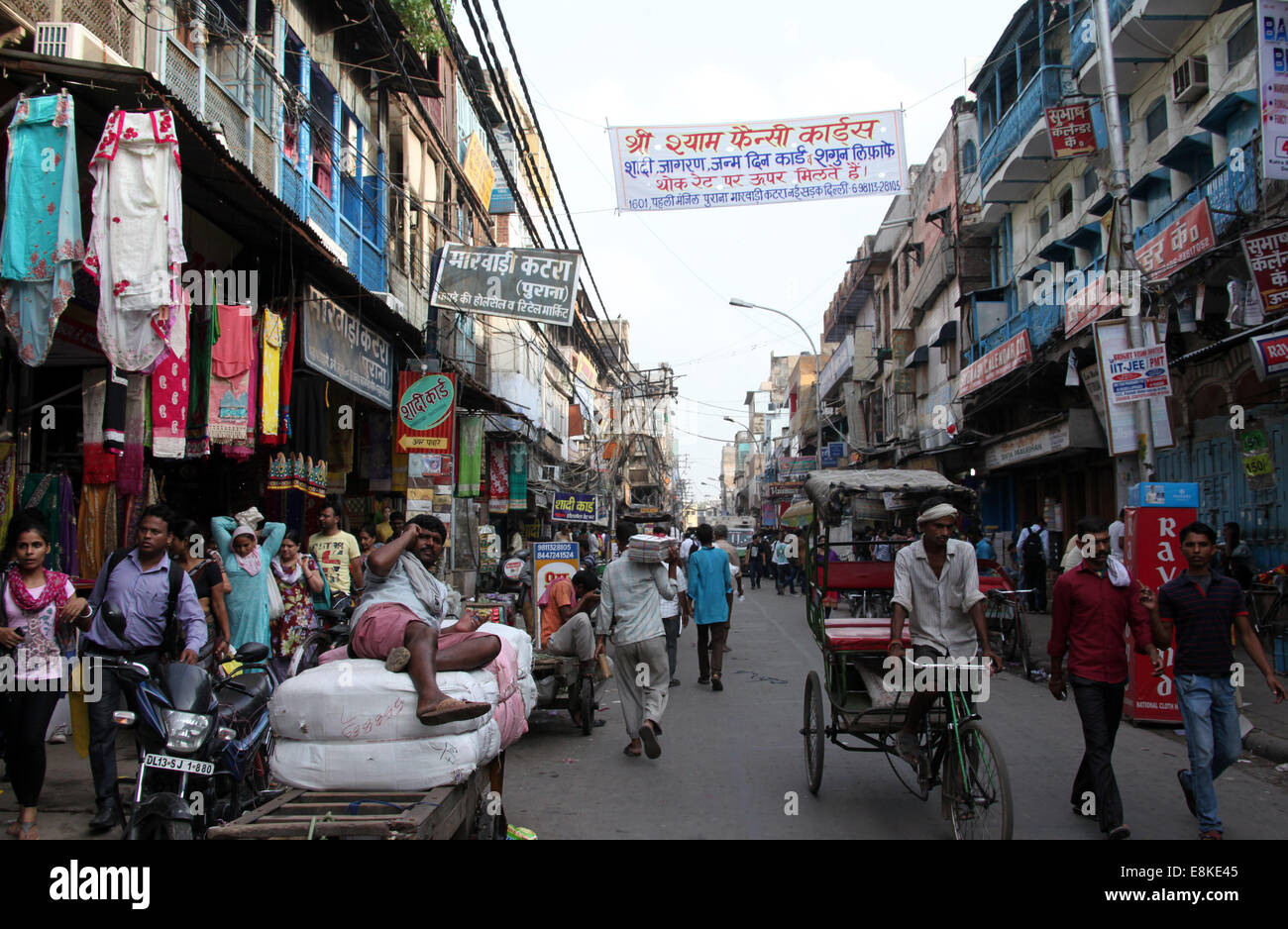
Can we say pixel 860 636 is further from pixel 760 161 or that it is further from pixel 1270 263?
pixel 1270 263

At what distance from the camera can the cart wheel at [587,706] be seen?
8.57 metres

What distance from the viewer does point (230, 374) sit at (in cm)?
848

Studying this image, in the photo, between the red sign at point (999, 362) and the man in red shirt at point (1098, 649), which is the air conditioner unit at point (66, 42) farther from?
the red sign at point (999, 362)

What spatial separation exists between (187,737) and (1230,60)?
16.5 metres

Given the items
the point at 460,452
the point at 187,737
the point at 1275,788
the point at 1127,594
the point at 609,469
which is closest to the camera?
the point at 187,737

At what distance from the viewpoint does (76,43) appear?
7.45 m

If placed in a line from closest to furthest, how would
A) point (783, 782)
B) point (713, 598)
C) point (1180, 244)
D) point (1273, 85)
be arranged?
point (783, 782) → point (1273, 85) → point (713, 598) → point (1180, 244)

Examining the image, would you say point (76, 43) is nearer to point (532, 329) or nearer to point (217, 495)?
point (217, 495)

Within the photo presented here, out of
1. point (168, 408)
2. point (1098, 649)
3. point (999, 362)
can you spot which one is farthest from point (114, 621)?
point (999, 362)

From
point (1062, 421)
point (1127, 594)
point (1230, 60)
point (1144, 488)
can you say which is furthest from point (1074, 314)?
point (1127, 594)

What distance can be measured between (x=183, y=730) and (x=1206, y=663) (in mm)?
5460

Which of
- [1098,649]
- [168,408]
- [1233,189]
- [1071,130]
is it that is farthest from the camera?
[1071,130]

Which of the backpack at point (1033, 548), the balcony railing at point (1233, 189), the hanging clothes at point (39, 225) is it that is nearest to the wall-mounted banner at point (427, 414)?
the hanging clothes at point (39, 225)

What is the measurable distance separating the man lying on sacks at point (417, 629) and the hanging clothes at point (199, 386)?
4.25 meters
